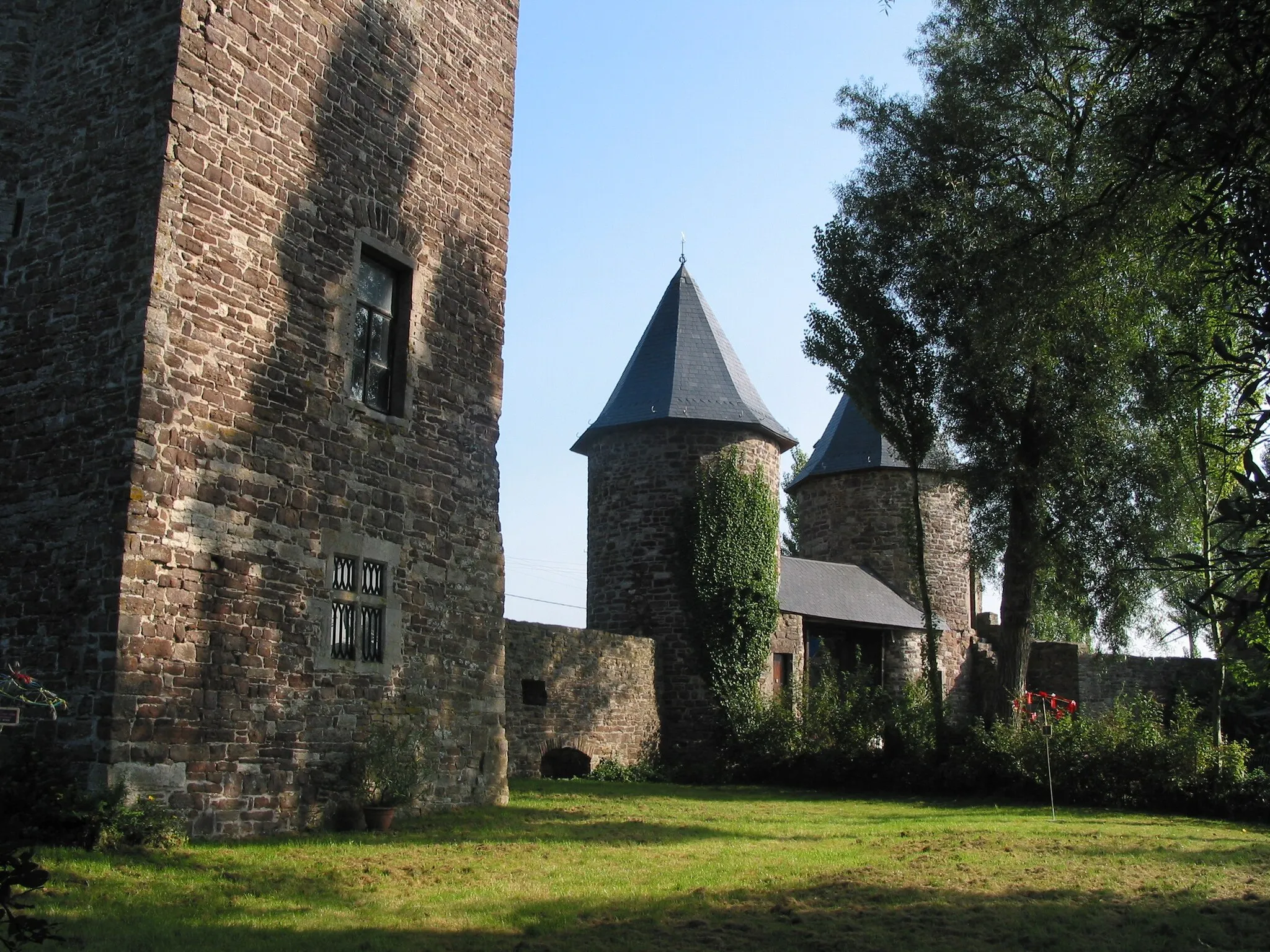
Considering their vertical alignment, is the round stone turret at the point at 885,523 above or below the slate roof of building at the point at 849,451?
below

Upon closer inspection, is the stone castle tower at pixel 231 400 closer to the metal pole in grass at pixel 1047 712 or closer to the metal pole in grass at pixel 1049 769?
the metal pole in grass at pixel 1049 769

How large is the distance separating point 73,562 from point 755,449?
1547cm

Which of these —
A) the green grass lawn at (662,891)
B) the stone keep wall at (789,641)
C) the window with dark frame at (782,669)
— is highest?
the stone keep wall at (789,641)

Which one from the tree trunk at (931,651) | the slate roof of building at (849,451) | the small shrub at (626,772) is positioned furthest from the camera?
the slate roof of building at (849,451)

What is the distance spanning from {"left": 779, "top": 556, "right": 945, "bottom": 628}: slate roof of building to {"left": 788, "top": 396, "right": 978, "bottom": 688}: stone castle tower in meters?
0.80

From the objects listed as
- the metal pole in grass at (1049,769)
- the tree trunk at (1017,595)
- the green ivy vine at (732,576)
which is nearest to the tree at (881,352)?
the tree trunk at (1017,595)

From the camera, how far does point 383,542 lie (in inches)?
425

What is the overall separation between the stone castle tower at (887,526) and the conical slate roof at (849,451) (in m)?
0.02

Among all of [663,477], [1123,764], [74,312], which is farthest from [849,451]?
[74,312]

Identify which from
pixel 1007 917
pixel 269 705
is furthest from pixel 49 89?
pixel 1007 917

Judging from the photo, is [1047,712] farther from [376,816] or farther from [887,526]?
[887,526]

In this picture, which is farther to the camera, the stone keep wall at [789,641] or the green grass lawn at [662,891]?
the stone keep wall at [789,641]

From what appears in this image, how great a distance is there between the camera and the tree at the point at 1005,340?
1625cm

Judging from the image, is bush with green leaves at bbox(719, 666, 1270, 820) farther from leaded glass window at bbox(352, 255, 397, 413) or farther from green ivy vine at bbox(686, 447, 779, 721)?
leaded glass window at bbox(352, 255, 397, 413)
